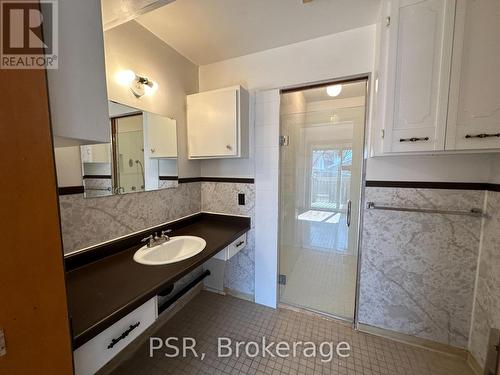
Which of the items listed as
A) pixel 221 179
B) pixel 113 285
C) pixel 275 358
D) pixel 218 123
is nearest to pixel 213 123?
pixel 218 123

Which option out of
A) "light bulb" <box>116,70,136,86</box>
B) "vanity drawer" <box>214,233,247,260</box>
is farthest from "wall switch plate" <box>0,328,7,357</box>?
"light bulb" <box>116,70,136,86</box>

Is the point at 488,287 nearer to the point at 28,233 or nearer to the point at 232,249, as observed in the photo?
the point at 232,249

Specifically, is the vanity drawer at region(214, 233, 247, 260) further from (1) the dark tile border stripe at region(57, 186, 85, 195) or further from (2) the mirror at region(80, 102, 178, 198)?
(1) the dark tile border stripe at region(57, 186, 85, 195)

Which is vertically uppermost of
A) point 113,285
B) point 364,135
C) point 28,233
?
point 364,135

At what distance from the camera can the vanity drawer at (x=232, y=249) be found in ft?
5.35

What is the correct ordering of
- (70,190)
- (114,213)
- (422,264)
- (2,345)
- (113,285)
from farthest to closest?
(422,264) → (114,213) → (70,190) → (113,285) → (2,345)

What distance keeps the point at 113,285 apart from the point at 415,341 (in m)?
2.16

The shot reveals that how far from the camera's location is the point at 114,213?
1.38 m

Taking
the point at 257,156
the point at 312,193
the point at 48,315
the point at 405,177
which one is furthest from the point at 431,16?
the point at 48,315

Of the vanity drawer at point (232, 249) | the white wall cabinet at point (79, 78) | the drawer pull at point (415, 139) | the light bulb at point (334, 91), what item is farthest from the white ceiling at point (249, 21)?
the vanity drawer at point (232, 249)

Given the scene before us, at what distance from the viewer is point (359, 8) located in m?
1.33

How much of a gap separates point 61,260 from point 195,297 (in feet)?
5.97

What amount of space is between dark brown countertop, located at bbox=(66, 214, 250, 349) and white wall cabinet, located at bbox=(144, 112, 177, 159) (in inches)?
30.4

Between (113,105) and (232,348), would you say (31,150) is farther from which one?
(232,348)
